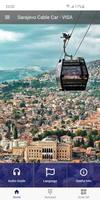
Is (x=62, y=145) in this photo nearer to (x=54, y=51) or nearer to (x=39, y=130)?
(x=39, y=130)

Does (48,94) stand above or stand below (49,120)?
above
